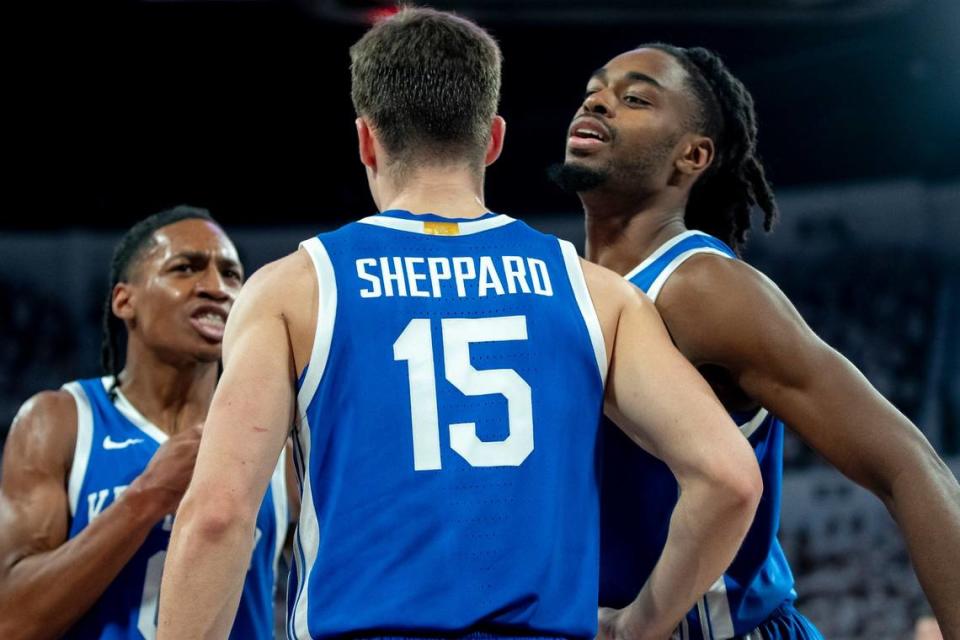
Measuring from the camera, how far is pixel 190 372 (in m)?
3.80

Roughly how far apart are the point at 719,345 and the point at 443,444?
0.82 metres

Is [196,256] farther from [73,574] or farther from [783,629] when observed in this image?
[783,629]

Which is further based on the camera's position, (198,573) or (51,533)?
(51,533)

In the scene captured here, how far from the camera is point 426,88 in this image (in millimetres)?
2191

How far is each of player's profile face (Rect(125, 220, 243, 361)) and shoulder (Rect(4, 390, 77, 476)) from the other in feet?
1.11

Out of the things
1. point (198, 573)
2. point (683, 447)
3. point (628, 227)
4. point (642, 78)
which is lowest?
point (198, 573)

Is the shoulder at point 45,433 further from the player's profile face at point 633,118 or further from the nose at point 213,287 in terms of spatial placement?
the player's profile face at point 633,118

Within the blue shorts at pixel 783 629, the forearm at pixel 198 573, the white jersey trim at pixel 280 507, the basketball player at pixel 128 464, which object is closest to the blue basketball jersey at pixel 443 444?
the forearm at pixel 198 573

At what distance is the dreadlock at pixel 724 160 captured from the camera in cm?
332

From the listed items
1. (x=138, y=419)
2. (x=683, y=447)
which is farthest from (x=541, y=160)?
(x=683, y=447)

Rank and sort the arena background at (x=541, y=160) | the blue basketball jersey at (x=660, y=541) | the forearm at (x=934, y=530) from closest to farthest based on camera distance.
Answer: the forearm at (x=934, y=530)
the blue basketball jersey at (x=660, y=541)
the arena background at (x=541, y=160)

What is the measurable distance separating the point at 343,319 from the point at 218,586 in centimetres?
47

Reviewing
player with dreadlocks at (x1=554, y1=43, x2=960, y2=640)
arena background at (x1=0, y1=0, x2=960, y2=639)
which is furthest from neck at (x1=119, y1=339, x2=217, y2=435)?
arena background at (x1=0, y1=0, x2=960, y2=639)

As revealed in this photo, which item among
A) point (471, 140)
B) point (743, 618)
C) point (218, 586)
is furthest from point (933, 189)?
point (218, 586)
